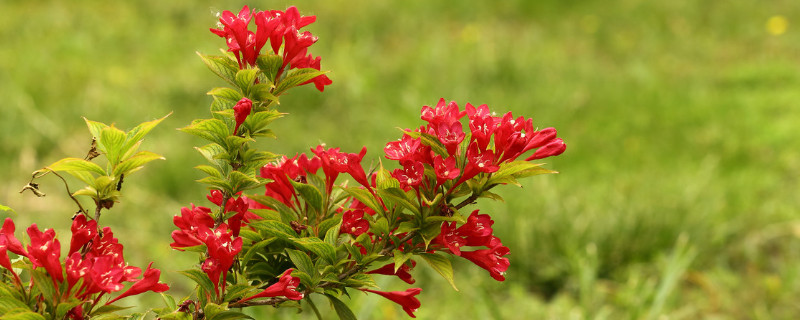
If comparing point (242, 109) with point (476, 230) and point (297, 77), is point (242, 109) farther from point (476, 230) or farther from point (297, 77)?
point (476, 230)

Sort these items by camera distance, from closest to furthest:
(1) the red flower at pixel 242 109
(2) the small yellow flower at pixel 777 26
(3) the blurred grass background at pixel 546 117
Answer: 1. (1) the red flower at pixel 242 109
2. (3) the blurred grass background at pixel 546 117
3. (2) the small yellow flower at pixel 777 26

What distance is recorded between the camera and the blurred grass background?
10.4 feet

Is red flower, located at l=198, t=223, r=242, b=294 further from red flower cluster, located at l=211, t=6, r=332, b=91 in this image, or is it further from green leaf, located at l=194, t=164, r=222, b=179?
red flower cluster, located at l=211, t=6, r=332, b=91

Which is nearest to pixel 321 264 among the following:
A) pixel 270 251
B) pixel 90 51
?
pixel 270 251

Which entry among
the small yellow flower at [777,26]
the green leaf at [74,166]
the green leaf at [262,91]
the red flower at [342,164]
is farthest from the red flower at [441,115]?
the small yellow flower at [777,26]

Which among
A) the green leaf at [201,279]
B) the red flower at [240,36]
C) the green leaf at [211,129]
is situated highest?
the red flower at [240,36]

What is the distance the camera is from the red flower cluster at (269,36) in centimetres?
104

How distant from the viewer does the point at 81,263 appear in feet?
3.12

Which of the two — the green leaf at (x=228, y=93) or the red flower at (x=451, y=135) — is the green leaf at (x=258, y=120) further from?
the red flower at (x=451, y=135)

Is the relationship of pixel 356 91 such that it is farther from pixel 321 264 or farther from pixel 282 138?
pixel 321 264

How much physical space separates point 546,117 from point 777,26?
9.72ft

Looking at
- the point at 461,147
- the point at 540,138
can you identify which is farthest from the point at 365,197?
the point at 540,138

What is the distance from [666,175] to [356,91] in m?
1.90

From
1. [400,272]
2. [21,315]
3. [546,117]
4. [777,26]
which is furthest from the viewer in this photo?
[777,26]
